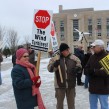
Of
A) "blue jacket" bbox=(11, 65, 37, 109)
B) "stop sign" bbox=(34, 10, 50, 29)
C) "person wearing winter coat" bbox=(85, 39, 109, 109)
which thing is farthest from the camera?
"stop sign" bbox=(34, 10, 50, 29)

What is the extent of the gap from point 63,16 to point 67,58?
82.6 meters

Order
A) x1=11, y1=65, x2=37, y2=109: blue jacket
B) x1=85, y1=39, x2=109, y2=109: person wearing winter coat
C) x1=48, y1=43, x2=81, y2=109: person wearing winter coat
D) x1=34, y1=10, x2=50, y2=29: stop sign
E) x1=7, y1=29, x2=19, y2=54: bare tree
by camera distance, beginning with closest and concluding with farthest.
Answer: x1=11, y1=65, x2=37, y2=109: blue jacket
x1=85, y1=39, x2=109, y2=109: person wearing winter coat
x1=34, y1=10, x2=50, y2=29: stop sign
x1=48, y1=43, x2=81, y2=109: person wearing winter coat
x1=7, y1=29, x2=19, y2=54: bare tree

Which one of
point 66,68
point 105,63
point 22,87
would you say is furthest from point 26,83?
point 66,68

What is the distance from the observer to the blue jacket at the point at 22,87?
563 centimetres

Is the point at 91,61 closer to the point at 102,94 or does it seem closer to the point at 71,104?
the point at 102,94

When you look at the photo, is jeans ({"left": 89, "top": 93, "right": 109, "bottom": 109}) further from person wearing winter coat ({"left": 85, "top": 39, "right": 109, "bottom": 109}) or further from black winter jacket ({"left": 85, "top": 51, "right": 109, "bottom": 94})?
black winter jacket ({"left": 85, "top": 51, "right": 109, "bottom": 94})

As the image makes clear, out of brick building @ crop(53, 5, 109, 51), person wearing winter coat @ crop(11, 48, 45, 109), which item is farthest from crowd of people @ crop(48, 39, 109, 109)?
brick building @ crop(53, 5, 109, 51)

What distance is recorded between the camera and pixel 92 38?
87.7 metres

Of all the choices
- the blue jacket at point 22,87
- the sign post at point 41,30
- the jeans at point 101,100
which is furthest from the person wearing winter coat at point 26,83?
the jeans at point 101,100

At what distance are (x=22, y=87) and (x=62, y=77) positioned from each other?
1775 millimetres

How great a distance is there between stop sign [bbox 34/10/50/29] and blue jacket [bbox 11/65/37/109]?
1.49 metres

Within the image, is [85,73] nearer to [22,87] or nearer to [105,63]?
[105,63]

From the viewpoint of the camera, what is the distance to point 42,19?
7070mm

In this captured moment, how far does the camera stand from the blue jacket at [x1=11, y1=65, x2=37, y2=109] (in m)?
5.63
